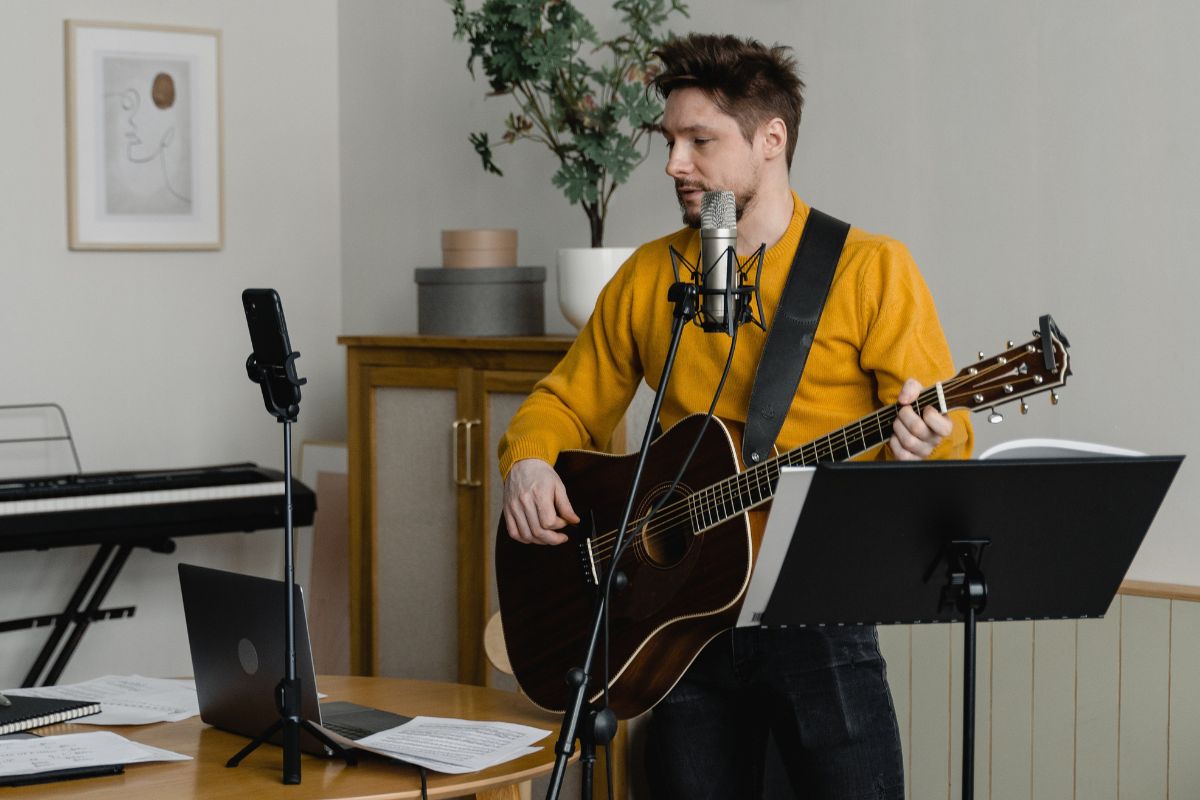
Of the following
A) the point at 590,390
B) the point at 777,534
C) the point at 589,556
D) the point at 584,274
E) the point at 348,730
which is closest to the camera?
the point at 777,534

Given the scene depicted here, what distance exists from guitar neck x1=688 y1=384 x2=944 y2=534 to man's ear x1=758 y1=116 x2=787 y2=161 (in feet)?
1.68

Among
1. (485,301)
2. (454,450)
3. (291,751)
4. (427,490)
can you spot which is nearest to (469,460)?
(454,450)

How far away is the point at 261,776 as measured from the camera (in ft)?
6.20

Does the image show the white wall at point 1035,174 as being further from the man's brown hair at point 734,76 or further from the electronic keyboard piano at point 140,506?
the electronic keyboard piano at point 140,506

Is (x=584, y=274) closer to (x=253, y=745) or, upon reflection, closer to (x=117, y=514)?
(x=117, y=514)

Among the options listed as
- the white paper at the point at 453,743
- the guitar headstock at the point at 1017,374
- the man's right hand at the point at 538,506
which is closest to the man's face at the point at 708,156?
the man's right hand at the point at 538,506

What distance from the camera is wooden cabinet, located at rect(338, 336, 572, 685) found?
136 inches

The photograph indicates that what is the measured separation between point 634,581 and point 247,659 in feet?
1.86

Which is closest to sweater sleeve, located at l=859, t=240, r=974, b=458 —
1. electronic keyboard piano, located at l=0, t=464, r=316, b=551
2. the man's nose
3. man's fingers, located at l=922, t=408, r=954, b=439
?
man's fingers, located at l=922, t=408, r=954, b=439

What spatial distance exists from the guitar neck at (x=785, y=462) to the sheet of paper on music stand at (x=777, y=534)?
271 millimetres

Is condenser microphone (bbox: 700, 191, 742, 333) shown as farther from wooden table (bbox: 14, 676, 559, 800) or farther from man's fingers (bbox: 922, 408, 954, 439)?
wooden table (bbox: 14, 676, 559, 800)

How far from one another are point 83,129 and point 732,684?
292 cm

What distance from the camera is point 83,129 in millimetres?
4254

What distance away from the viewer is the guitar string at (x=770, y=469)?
1.79 meters
